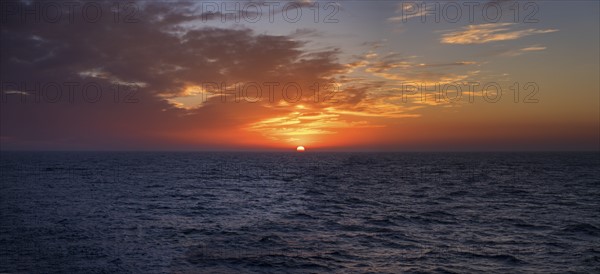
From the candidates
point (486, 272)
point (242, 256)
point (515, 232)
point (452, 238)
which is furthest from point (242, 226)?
point (515, 232)

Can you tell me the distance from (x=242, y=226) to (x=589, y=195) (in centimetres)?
4719

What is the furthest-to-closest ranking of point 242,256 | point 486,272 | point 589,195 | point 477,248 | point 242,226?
point 589,195 → point 242,226 → point 477,248 → point 242,256 → point 486,272

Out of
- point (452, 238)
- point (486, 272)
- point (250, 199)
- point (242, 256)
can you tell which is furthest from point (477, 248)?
point (250, 199)

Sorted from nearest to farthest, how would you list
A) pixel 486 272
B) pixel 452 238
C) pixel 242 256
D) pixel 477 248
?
pixel 486 272
pixel 242 256
pixel 477 248
pixel 452 238

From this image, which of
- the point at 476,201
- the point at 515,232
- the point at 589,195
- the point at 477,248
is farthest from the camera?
the point at 589,195

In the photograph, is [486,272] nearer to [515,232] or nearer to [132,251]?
[515,232]

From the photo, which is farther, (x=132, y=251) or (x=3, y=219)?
(x=3, y=219)

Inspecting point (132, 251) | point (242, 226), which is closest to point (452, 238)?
point (242, 226)

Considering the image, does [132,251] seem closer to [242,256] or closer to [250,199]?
[242,256]

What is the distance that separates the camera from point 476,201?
1858 inches

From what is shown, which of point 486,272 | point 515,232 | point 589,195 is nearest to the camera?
point 486,272

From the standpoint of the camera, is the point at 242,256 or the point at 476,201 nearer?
the point at 242,256

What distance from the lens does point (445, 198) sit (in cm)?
5006

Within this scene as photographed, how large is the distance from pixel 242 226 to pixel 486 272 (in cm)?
1790
